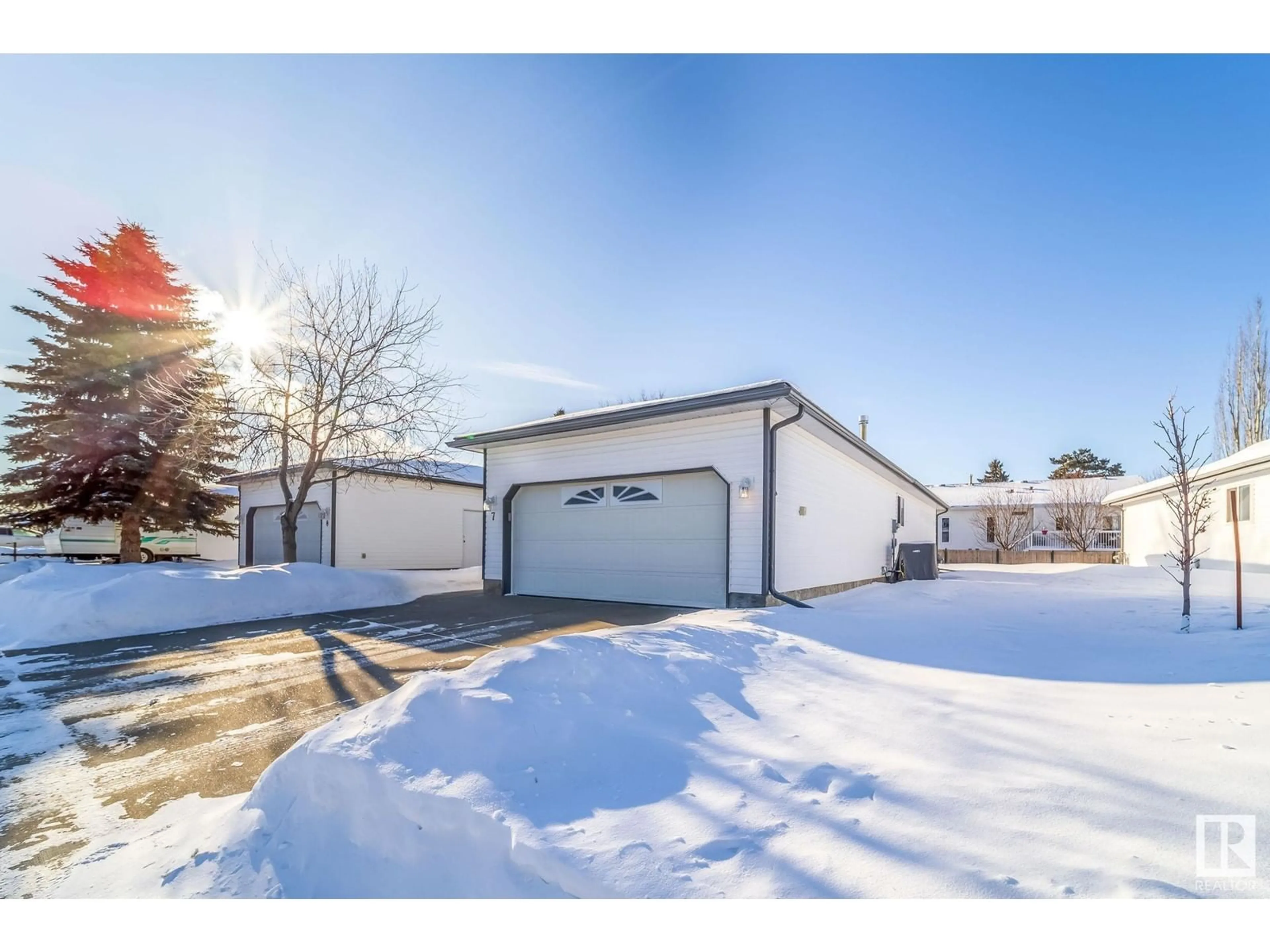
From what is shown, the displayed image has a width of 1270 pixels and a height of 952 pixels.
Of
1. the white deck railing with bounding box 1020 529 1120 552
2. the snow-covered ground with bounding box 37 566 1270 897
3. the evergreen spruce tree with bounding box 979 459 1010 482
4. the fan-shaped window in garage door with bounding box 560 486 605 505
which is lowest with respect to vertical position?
the white deck railing with bounding box 1020 529 1120 552

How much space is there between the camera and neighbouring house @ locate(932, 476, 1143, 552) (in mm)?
26328

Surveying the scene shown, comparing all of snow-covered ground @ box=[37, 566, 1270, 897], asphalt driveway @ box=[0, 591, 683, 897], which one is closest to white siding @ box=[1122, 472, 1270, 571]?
snow-covered ground @ box=[37, 566, 1270, 897]

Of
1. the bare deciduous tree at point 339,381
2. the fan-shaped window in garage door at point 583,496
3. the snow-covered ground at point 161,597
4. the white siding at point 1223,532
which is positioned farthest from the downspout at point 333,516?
the white siding at point 1223,532

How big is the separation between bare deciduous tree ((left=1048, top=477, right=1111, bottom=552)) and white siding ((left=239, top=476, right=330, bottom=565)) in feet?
97.9

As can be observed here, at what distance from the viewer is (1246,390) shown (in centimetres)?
1848

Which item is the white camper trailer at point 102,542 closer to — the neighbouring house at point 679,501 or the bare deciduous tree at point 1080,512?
the neighbouring house at point 679,501

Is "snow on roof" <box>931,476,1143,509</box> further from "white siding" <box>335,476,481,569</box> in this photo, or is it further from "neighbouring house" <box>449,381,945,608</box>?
"white siding" <box>335,476,481,569</box>

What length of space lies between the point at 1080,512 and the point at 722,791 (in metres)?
31.0

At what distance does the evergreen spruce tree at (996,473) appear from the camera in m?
43.8

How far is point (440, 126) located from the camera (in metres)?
5.42

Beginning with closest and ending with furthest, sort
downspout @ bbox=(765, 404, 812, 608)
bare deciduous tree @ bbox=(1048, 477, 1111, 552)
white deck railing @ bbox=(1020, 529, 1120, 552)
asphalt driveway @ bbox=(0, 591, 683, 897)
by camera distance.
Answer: asphalt driveway @ bbox=(0, 591, 683, 897)
downspout @ bbox=(765, 404, 812, 608)
bare deciduous tree @ bbox=(1048, 477, 1111, 552)
white deck railing @ bbox=(1020, 529, 1120, 552)

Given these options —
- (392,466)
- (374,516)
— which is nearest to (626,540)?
(392,466)

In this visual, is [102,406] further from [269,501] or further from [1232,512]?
[1232,512]
